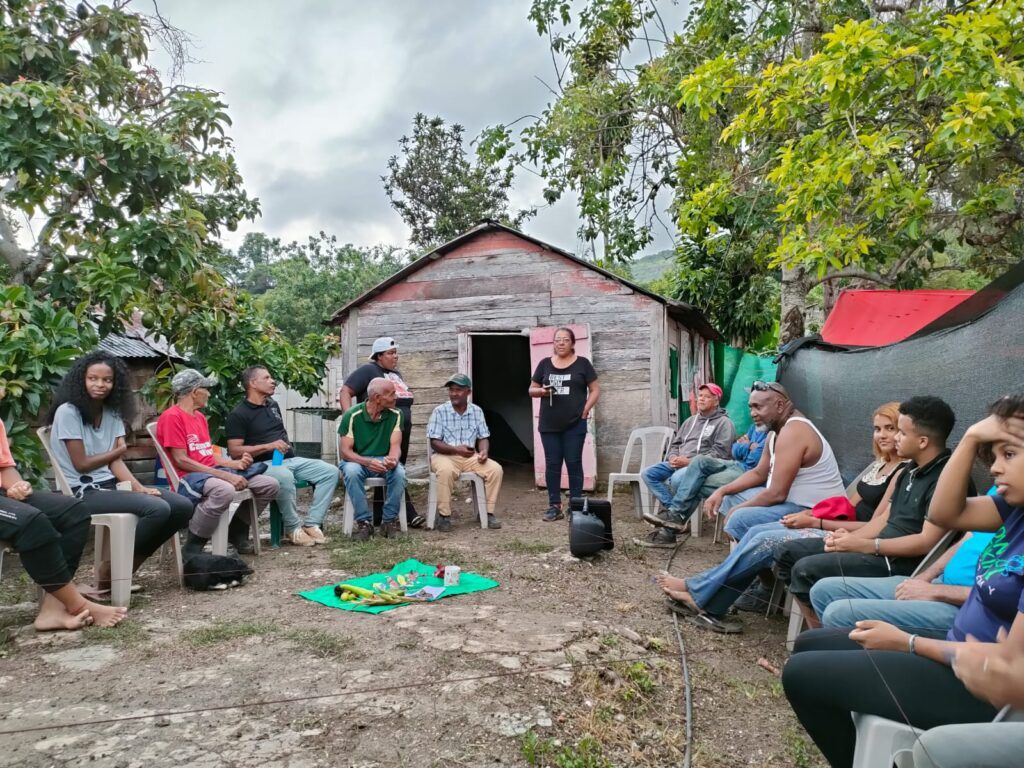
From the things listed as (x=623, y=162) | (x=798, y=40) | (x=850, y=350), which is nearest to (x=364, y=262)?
(x=623, y=162)

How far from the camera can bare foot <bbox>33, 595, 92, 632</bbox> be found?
11.2 ft

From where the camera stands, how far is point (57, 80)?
18.4 ft

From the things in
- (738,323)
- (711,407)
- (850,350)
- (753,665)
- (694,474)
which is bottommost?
(753,665)

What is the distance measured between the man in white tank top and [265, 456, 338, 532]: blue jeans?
10.5 feet

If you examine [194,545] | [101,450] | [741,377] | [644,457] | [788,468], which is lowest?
[194,545]

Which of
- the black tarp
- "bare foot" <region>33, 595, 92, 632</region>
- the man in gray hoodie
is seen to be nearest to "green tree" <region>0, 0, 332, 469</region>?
"bare foot" <region>33, 595, 92, 632</region>

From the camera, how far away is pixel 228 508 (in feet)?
15.1

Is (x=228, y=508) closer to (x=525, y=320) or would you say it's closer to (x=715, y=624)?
(x=715, y=624)

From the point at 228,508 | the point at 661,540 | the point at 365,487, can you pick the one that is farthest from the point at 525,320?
the point at 228,508

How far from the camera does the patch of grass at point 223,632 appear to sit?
3.29 metres

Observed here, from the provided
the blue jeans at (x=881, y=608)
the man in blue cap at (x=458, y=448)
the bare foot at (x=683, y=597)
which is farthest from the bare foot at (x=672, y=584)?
the man in blue cap at (x=458, y=448)

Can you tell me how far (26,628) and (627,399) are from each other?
595 centimetres

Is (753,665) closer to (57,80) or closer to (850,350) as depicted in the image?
(850,350)

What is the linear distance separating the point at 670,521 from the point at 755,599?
5.27 feet
